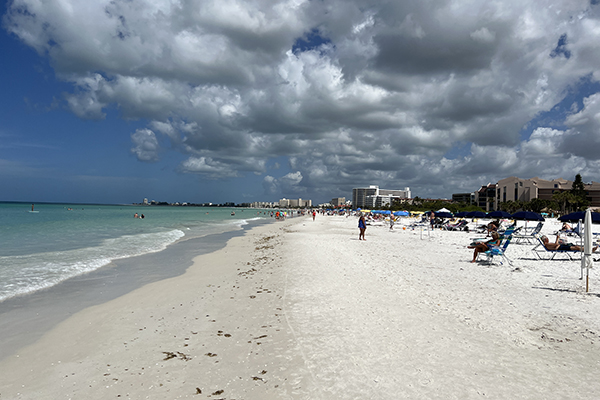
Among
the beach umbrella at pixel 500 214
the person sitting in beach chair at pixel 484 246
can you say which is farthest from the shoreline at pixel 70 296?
the beach umbrella at pixel 500 214

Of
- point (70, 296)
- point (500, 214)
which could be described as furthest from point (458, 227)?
point (70, 296)

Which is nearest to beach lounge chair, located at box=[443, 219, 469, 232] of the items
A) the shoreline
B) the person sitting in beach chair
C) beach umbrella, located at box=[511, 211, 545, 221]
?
beach umbrella, located at box=[511, 211, 545, 221]

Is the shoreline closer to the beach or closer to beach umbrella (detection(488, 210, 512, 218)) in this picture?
the beach

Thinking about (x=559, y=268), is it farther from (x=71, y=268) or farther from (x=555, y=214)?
(x=555, y=214)

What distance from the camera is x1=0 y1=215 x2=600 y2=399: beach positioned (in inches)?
148

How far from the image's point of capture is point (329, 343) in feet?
15.9

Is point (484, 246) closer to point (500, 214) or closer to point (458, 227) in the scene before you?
point (458, 227)

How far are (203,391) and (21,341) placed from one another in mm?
4176

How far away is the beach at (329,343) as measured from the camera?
12.4 ft

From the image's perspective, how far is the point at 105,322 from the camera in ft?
21.1

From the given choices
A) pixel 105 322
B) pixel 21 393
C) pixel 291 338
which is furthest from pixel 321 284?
pixel 21 393

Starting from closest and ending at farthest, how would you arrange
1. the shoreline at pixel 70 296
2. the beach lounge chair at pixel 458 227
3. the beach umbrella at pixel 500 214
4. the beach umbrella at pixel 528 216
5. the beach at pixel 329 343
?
the beach at pixel 329 343 < the shoreline at pixel 70 296 < the beach umbrella at pixel 528 216 < the beach umbrella at pixel 500 214 < the beach lounge chair at pixel 458 227

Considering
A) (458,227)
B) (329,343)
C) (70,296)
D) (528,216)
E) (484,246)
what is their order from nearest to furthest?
(329,343), (70,296), (484,246), (528,216), (458,227)

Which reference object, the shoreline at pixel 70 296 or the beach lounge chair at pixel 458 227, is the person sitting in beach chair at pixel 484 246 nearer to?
the shoreline at pixel 70 296
